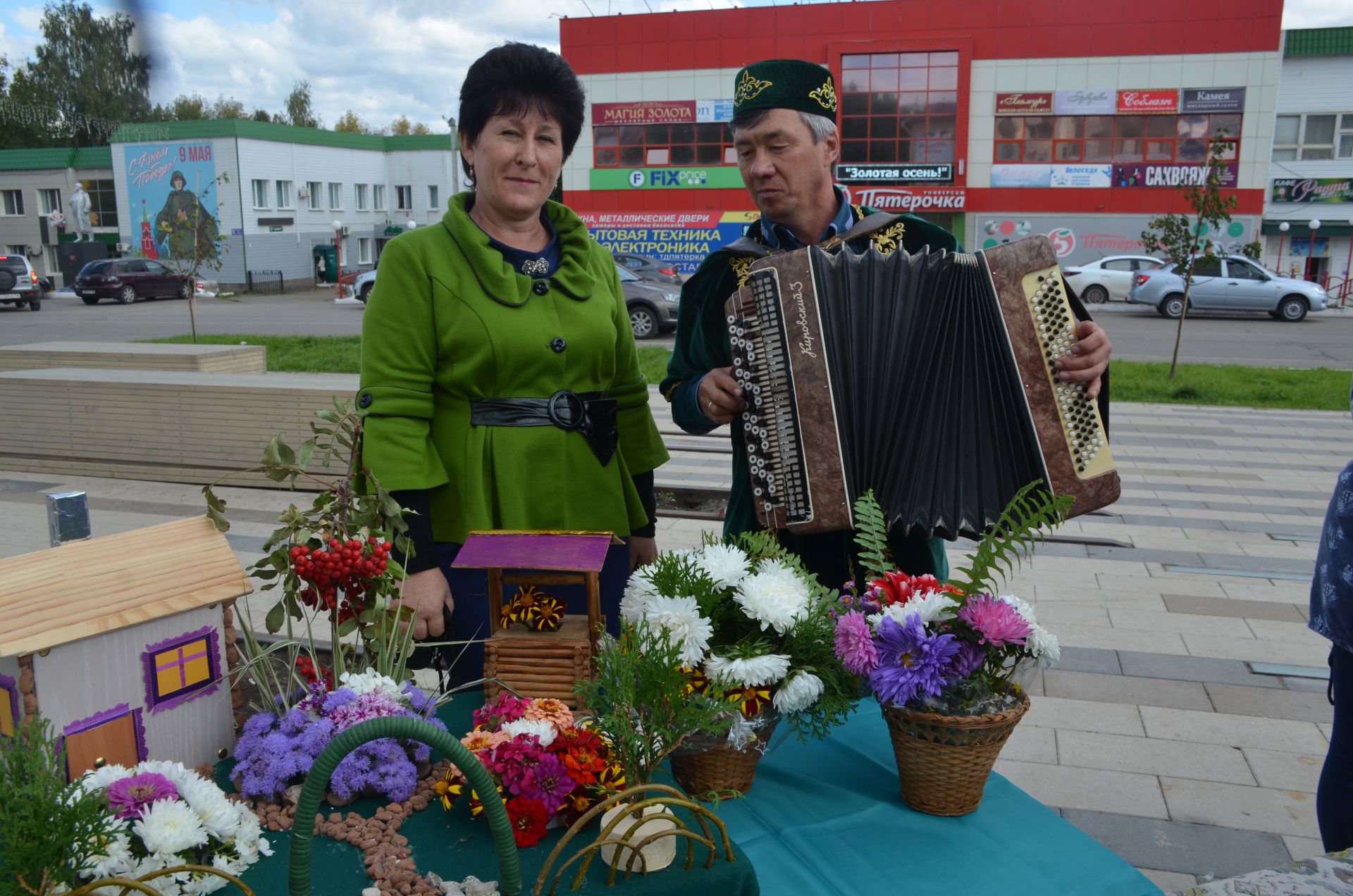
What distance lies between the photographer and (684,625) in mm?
1828

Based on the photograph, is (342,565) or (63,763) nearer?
(63,763)

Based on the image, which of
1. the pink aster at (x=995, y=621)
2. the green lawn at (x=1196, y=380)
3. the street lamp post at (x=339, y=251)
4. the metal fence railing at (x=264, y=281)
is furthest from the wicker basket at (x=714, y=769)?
the metal fence railing at (x=264, y=281)

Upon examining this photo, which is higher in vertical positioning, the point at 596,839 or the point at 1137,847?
the point at 596,839

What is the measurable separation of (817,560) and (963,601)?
0.89 meters

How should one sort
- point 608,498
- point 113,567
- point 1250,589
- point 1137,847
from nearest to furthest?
point 113,567, point 608,498, point 1137,847, point 1250,589

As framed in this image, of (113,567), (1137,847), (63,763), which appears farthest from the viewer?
(1137,847)

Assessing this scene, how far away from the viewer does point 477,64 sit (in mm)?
2359

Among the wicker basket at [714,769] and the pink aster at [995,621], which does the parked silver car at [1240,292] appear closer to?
the pink aster at [995,621]

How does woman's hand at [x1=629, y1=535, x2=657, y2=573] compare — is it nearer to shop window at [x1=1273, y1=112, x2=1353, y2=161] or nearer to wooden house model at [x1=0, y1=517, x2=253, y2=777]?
wooden house model at [x1=0, y1=517, x2=253, y2=777]

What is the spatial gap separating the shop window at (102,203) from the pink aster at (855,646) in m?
44.0

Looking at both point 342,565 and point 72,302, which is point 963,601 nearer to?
point 342,565

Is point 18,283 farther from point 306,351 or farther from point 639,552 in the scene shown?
point 639,552

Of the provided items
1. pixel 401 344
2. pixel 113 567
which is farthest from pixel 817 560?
pixel 113 567

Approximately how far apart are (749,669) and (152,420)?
7226 mm
